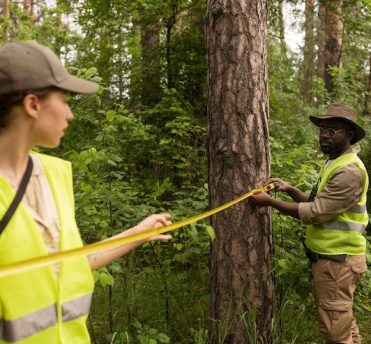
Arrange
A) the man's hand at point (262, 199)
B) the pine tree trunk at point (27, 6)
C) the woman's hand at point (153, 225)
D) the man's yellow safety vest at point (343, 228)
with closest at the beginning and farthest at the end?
1. the woman's hand at point (153, 225)
2. the man's hand at point (262, 199)
3. the man's yellow safety vest at point (343, 228)
4. the pine tree trunk at point (27, 6)

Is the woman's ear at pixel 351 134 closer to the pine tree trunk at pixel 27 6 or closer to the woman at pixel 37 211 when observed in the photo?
the woman at pixel 37 211

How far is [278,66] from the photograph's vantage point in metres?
8.45

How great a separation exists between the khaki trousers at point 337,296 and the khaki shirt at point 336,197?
45cm

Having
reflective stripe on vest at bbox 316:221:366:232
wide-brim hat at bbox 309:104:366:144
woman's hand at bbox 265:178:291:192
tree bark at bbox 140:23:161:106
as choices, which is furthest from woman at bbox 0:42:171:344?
tree bark at bbox 140:23:161:106

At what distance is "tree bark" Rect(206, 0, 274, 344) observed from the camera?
363cm

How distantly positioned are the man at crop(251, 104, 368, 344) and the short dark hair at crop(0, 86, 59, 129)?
8.06 feet

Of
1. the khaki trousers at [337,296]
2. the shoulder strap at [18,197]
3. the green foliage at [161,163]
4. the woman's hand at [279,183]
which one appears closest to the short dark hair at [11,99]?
the shoulder strap at [18,197]

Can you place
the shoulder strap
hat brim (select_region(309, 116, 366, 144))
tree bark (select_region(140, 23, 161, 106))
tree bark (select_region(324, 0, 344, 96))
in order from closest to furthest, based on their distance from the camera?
1. the shoulder strap
2. hat brim (select_region(309, 116, 366, 144))
3. tree bark (select_region(140, 23, 161, 106))
4. tree bark (select_region(324, 0, 344, 96))

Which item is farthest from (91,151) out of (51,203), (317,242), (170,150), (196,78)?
(196,78)

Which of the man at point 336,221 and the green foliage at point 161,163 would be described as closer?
the man at point 336,221

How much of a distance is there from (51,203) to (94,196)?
7.19 ft

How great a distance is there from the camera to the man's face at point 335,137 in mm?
4066

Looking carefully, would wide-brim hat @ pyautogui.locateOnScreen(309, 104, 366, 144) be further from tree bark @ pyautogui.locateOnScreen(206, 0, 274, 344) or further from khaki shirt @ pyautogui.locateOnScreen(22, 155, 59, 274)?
khaki shirt @ pyautogui.locateOnScreen(22, 155, 59, 274)

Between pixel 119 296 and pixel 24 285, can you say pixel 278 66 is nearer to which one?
pixel 119 296
